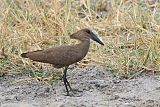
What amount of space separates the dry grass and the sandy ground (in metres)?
0.13

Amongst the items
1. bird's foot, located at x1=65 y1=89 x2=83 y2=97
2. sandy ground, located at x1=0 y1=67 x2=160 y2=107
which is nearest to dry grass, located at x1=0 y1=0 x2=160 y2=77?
sandy ground, located at x1=0 y1=67 x2=160 y2=107

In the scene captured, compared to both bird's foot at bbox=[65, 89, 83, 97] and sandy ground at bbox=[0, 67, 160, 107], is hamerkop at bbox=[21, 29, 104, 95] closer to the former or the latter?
bird's foot at bbox=[65, 89, 83, 97]

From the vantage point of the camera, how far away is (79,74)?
421 centimetres

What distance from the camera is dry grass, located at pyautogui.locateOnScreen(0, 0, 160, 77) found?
4297 mm

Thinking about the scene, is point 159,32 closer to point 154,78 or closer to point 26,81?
point 154,78

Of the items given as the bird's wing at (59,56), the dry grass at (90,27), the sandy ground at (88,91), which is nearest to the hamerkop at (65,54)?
the bird's wing at (59,56)

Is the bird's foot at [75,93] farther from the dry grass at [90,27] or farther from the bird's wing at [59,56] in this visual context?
the dry grass at [90,27]

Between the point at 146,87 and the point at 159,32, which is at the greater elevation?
the point at 159,32

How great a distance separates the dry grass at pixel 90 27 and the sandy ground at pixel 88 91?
129 mm

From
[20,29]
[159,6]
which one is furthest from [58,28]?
[159,6]

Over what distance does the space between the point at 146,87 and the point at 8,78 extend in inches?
39.5

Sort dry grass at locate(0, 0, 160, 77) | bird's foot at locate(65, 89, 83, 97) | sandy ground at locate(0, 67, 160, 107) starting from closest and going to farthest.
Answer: sandy ground at locate(0, 67, 160, 107) < bird's foot at locate(65, 89, 83, 97) < dry grass at locate(0, 0, 160, 77)

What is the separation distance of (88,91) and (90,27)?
1439 mm

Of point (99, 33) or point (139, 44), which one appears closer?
point (139, 44)
